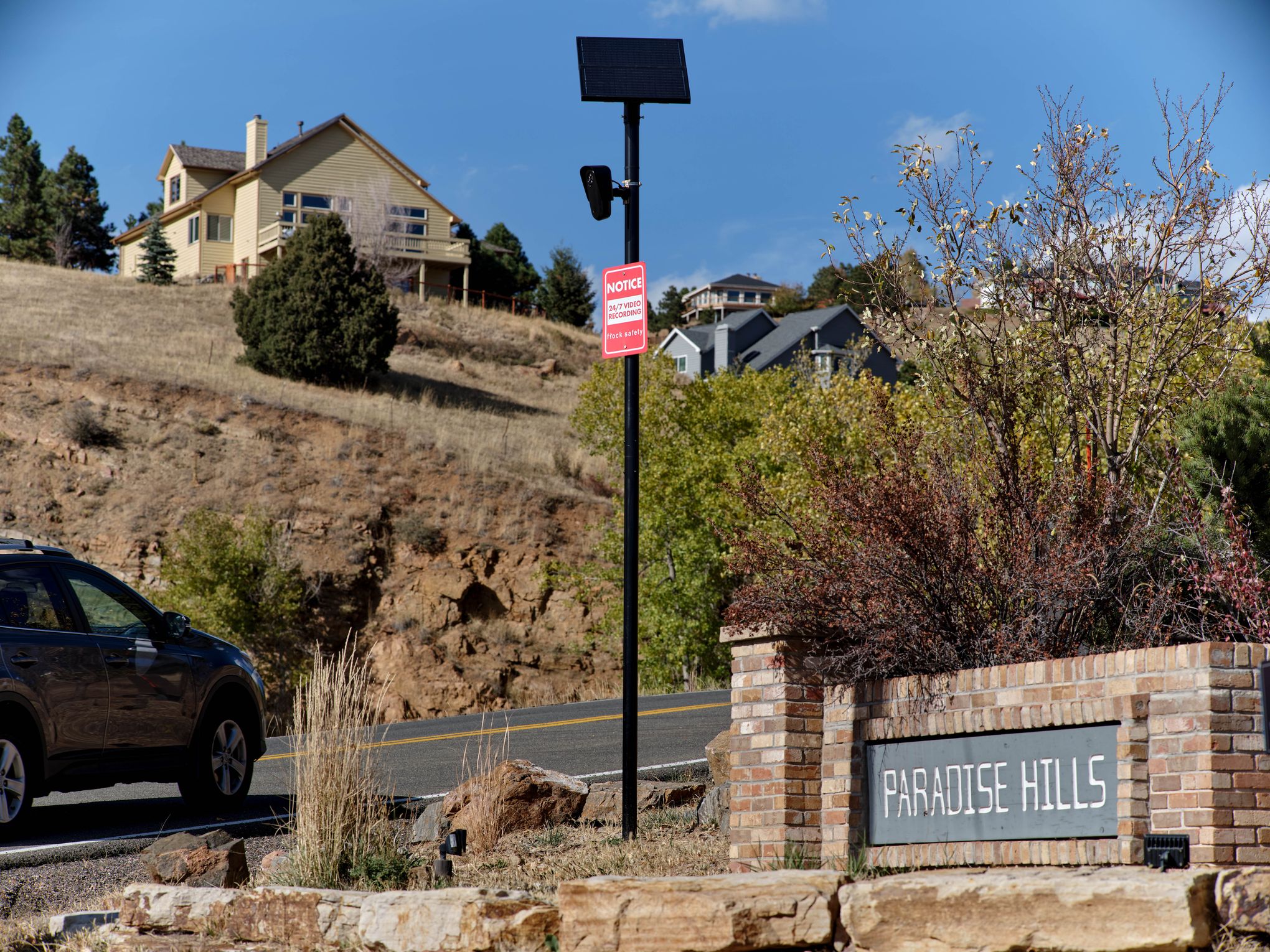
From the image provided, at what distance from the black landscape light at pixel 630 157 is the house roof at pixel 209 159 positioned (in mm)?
56696

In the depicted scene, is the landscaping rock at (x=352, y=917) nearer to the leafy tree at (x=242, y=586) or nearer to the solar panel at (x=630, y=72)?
the solar panel at (x=630, y=72)

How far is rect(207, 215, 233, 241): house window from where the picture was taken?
60500 millimetres

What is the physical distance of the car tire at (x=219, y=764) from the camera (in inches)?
391

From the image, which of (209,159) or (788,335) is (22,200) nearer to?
(209,159)

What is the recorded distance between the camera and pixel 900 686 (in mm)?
6070

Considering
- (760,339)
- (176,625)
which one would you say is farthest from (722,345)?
(176,625)

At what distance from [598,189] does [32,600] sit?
4603 millimetres

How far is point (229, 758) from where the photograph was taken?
1025 centimetres

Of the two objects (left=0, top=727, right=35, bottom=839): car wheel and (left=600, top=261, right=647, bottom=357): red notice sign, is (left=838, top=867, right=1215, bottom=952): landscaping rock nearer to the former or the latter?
(left=600, top=261, right=647, bottom=357): red notice sign

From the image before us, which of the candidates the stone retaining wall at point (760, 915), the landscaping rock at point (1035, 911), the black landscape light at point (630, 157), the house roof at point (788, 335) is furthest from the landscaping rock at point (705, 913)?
the house roof at point (788, 335)

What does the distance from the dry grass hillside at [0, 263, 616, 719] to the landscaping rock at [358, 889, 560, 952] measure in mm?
23551

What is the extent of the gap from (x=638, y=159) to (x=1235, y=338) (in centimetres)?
525

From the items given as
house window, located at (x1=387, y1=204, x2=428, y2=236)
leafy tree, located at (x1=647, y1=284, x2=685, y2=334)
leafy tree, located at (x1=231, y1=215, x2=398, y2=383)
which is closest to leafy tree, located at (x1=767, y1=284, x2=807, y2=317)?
leafy tree, located at (x1=647, y1=284, x2=685, y2=334)

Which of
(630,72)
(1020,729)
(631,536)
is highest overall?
(630,72)
